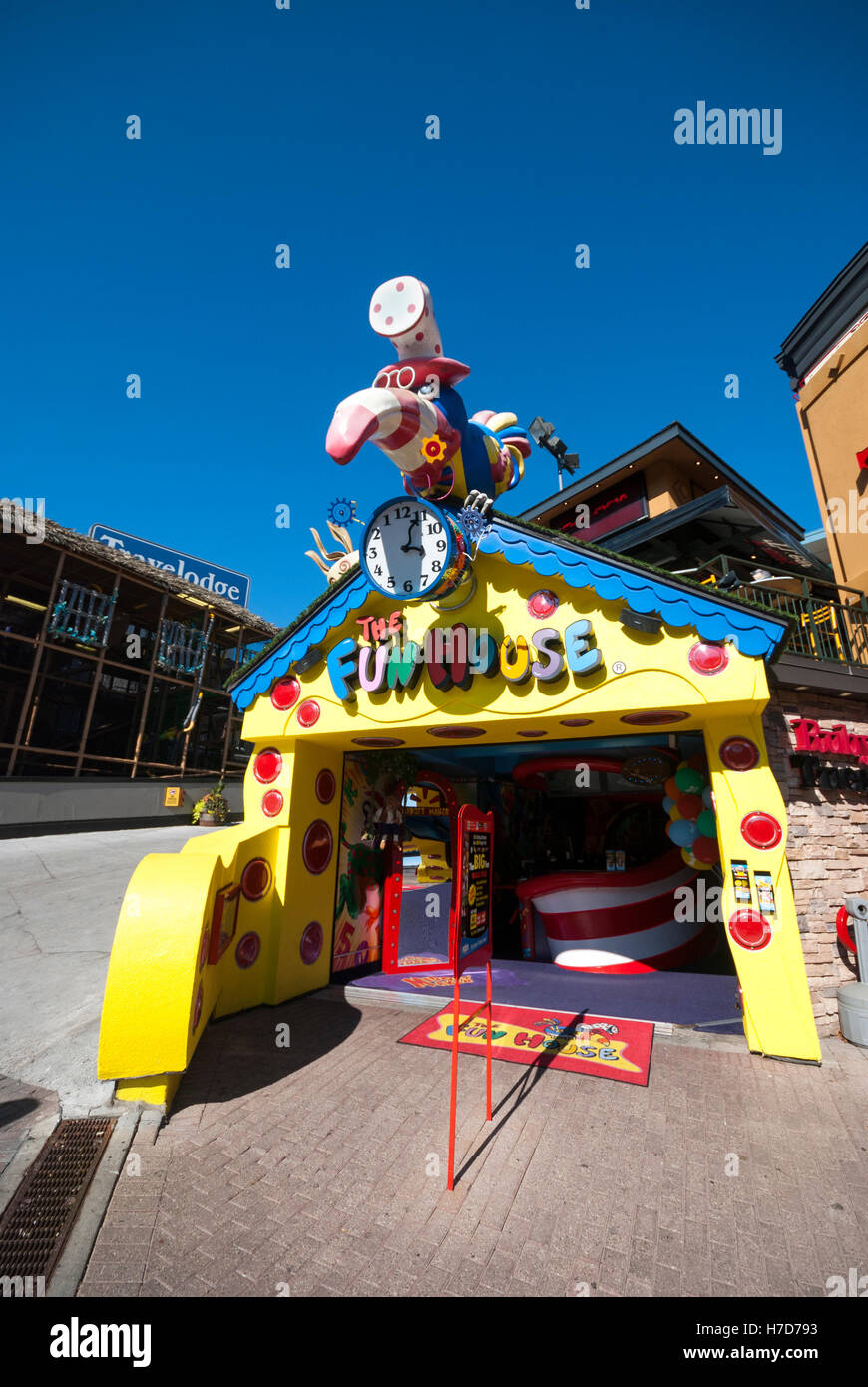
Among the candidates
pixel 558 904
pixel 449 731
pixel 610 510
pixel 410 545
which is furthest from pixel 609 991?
pixel 610 510

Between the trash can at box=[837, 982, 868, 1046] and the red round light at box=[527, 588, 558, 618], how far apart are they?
5211 millimetres

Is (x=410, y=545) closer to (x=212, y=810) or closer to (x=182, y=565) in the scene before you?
(x=212, y=810)

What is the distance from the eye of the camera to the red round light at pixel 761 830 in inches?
234

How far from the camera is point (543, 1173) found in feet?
12.9

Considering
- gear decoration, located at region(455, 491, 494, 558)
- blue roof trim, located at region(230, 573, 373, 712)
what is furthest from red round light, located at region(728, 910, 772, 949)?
blue roof trim, located at region(230, 573, 373, 712)

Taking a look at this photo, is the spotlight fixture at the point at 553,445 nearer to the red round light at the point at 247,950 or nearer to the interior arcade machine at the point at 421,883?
the interior arcade machine at the point at 421,883

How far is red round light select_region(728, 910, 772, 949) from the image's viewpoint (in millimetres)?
5875

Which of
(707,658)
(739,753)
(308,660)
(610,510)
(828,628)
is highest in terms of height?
(610,510)

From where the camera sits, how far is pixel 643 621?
6.18 m

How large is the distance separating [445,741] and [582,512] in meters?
11.5

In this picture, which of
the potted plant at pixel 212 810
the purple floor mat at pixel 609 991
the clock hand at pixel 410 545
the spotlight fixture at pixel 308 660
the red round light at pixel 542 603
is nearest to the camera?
the clock hand at pixel 410 545

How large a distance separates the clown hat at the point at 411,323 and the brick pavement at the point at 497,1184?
7356 millimetres

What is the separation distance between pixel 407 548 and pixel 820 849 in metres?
5.98

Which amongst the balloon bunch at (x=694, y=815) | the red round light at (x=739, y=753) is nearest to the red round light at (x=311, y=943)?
the balloon bunch at (x=694, y=815)
